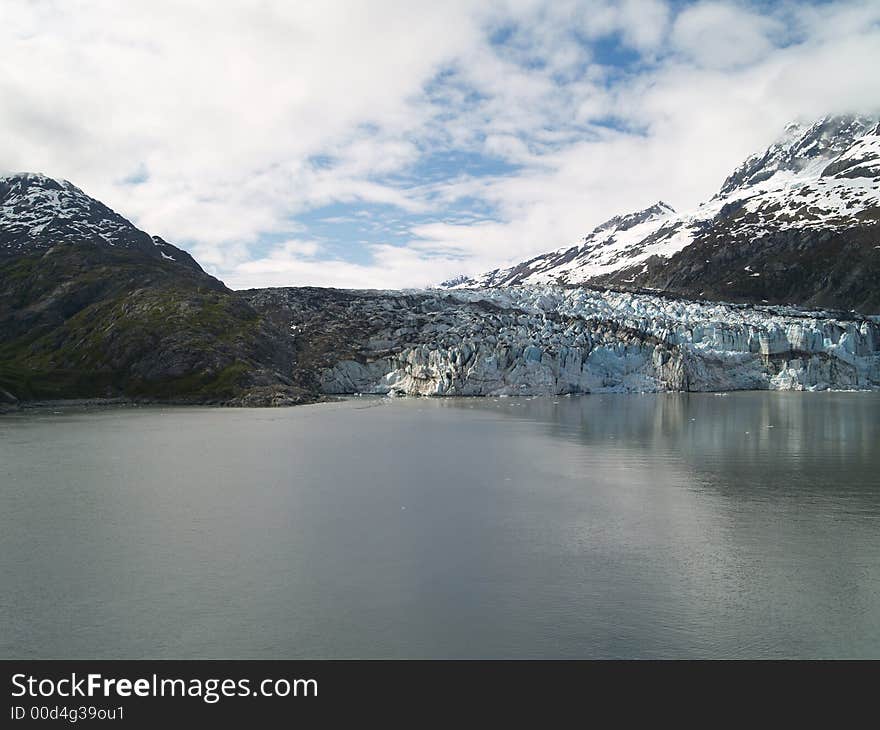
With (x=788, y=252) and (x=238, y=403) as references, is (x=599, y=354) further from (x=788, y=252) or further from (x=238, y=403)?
(x=788, y=252)

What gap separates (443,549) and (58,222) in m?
118

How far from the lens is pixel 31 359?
77.2 metres

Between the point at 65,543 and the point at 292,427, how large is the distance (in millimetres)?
28192

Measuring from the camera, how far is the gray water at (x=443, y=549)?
480 inches

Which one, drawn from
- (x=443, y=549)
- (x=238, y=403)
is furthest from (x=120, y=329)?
(x=443, y=549)

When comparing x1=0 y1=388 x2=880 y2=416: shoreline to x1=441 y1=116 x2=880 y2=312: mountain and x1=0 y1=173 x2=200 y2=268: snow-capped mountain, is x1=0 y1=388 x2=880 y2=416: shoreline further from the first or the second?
x1=441 y1=116 x2=880 y2=312: mountain

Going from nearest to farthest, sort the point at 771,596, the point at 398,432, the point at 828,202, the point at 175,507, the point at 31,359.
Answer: the point at 771,596
the point at 175,507
the point at 398,432
the point at 31,359
the point at 828,202

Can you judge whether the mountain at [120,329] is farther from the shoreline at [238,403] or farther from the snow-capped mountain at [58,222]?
the shoreline at [238,403]

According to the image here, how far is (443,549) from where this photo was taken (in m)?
17.3

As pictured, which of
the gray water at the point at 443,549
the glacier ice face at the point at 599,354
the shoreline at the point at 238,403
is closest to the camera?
the gray water at the point at 443,549

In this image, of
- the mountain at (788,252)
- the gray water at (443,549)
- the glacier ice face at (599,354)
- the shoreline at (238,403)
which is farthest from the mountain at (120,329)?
the mountain at (788,252)

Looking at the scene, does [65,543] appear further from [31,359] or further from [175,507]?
[31,359]

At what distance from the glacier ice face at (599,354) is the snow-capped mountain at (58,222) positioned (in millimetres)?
46143
